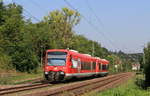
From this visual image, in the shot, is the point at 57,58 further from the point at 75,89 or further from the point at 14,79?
the point at 14,79

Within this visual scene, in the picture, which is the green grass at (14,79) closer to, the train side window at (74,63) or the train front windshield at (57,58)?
the train front windshield at (57,58)

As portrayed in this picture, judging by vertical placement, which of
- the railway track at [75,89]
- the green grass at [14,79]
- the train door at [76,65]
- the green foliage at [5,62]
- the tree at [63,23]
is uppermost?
the tree at [63,23]

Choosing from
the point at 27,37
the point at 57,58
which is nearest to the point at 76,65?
the point at 57,58

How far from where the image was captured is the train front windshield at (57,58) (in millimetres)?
33812

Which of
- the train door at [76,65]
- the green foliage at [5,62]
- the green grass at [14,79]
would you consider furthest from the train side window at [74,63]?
the green foliage at [5,62]

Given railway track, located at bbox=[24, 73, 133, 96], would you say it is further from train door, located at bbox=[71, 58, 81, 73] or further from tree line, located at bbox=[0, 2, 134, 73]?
tree line, located at bbox=[0, 2, 134, 73]

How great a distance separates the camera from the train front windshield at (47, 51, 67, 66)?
111ft

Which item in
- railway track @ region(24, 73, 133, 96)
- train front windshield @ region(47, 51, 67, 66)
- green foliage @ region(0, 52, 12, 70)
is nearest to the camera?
railway track @ region(24, 73, 133, 96)

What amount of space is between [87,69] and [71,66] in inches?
364

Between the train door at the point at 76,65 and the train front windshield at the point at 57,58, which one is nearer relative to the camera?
the train front windshield at the point at 57,58

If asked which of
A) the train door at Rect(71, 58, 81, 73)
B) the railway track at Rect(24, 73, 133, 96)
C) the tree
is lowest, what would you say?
the railway track at Rect(24, 73, 133, 96)

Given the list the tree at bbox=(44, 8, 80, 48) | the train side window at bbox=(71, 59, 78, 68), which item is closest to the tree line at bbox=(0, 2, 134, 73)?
the tree at bbox=(44, 8, 80, 48)

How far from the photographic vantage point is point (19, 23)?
61.2 m

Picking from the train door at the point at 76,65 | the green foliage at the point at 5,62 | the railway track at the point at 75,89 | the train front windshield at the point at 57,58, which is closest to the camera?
the railway track at the point at 75,89
